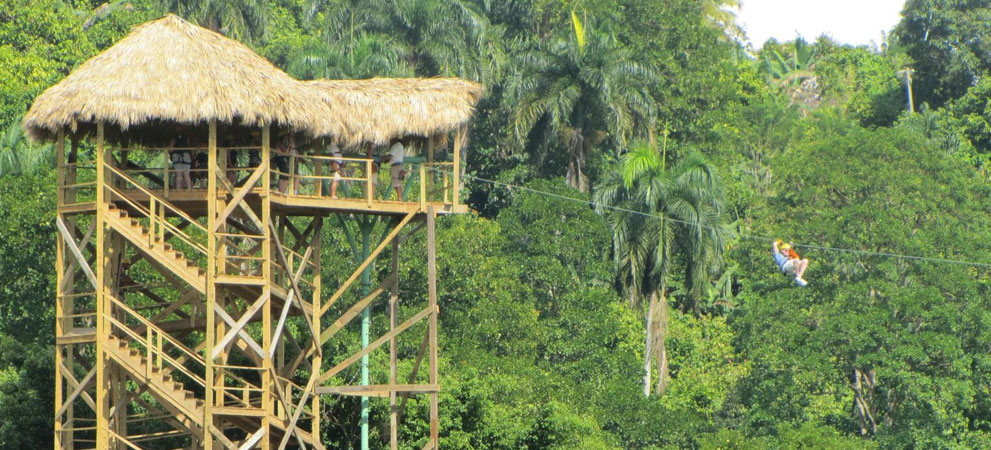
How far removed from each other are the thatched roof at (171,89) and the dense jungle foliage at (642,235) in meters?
9.06

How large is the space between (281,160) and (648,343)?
21.6 meters

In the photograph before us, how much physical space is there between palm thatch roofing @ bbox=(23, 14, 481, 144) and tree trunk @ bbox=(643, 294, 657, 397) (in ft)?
64.6

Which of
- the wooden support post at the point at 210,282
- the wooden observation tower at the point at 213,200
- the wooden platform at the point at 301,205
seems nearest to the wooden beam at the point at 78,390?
the wooden observation tower at the point at 213,200

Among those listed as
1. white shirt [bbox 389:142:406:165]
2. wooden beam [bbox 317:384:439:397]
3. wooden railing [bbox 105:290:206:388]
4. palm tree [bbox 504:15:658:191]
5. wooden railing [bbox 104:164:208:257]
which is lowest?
wooden beam [bbox 317:384:439:397]

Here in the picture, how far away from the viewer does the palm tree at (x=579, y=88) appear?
58.7m

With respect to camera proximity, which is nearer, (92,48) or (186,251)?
(186,251)

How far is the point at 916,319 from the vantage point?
51438 mm

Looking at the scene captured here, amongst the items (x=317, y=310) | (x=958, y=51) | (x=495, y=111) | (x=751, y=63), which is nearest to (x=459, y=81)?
(x=317, y=310)

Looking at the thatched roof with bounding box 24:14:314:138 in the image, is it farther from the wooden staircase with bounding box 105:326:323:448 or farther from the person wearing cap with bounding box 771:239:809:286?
the person wearing cap with bounding box 771:239:809:286

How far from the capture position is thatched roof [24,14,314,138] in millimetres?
31656

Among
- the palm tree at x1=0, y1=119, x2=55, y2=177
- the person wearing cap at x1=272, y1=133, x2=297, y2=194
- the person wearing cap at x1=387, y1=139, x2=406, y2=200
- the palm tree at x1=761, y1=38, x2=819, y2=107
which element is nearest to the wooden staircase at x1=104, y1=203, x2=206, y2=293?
the person wearing cap at x1=272, y1=133, x2=297, y2=194

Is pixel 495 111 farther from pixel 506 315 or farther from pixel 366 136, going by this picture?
pixel 366 136

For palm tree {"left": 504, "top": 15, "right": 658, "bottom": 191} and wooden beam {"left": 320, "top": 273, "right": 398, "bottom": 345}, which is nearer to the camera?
wooden beam {"left": 320, "top": 273, "right": 398, "bottom": 345}

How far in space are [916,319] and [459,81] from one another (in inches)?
787
